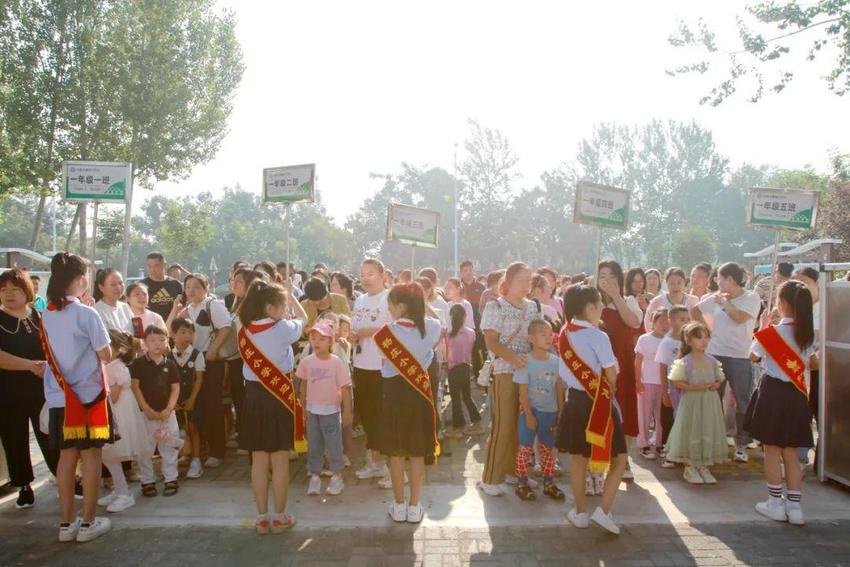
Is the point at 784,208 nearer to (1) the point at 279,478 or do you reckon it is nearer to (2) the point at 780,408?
(2) the point at 780,408

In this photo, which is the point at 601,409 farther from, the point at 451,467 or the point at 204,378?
the point at 204,378

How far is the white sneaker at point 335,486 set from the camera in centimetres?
510

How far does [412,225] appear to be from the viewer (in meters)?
8.43

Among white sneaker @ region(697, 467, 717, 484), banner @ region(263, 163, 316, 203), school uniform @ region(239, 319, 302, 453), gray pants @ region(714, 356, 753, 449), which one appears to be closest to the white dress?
school uniform @ region(239, 319, 302, 453)

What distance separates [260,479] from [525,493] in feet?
6.90

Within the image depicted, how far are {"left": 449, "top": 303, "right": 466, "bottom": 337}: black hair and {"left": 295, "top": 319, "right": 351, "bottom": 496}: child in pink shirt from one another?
224 centimetres

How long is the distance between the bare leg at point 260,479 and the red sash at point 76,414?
1.04 metres

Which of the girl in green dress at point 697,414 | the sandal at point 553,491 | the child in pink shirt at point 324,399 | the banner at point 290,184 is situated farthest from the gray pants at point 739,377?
the banner at point 290,184

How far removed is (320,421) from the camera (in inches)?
205

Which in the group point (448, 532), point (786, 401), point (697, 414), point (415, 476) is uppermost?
point (786, 401)

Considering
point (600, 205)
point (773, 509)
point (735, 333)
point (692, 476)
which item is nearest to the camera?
point (773, 509)

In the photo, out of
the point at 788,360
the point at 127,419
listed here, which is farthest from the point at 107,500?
the point at 788,360

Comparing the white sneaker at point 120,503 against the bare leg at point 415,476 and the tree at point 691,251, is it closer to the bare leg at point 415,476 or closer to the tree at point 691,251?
the bare leg at point 415,476

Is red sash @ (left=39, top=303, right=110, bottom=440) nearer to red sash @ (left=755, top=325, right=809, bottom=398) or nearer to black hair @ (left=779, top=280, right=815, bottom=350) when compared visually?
red sash @ (left=755, top=325, right=809, bottom=398)
